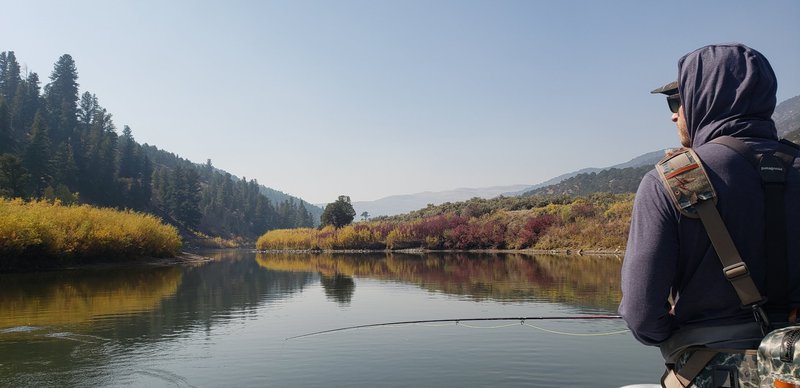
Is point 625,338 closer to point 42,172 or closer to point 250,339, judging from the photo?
point 250,339

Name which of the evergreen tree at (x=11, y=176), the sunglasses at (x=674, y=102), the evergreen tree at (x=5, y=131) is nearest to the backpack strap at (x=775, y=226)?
the sunglasses at (x=674, y=102)

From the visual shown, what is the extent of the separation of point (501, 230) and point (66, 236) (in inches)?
1857

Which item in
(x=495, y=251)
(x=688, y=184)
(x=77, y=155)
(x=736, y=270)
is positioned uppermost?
(x=77, y=155)

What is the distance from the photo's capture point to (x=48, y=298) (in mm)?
21562

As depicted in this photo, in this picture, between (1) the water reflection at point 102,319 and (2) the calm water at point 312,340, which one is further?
(1) the water reflection at point 102,319

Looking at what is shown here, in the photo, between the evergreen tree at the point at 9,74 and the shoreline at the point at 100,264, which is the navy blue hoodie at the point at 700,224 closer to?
the shoreline at the point at 100,264

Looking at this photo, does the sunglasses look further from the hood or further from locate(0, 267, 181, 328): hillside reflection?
locate(0, 267, 181, 328): hillside reflection

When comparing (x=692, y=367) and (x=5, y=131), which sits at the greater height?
(x=5, y=131)

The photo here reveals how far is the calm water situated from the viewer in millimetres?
9891

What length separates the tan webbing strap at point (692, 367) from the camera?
2.24 m

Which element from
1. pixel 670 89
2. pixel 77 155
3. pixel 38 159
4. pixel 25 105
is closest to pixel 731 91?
pixel 670 89

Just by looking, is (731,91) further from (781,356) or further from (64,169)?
(64,169)

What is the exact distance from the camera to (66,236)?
3947 centimetres

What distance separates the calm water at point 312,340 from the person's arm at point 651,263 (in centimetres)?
728
